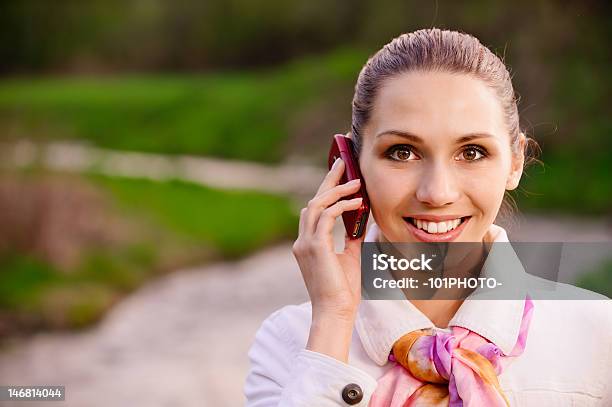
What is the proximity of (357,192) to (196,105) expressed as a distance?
62.8ft

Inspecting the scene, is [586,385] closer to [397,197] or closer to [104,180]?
[397,197]

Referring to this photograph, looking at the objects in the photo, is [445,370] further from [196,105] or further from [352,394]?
[196,105]

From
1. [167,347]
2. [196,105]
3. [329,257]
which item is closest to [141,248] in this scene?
[167,347]

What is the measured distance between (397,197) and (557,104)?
32.5 feet

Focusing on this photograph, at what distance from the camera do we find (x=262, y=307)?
23.1ft

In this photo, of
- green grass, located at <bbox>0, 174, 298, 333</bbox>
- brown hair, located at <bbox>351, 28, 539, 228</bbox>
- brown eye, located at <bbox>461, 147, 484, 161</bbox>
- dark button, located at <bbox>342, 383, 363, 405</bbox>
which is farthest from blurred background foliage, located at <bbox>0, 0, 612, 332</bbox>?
dark button, located at <bbox>342, 383, 363, 405</bbox>

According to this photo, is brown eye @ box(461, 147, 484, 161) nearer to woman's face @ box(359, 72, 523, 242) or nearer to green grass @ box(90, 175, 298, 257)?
woman's face @ box(359, 72, 523, 242)

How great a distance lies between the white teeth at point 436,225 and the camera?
1719mm

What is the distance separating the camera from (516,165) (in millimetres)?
1876

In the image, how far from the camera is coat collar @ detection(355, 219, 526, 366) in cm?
173

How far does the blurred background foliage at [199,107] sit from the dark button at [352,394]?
964 millimetres

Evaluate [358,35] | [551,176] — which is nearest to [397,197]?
[551,176]

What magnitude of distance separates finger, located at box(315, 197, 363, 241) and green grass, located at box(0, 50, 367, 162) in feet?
41.7

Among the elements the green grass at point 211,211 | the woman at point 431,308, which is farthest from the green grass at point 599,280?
the green grass at point 211,211
